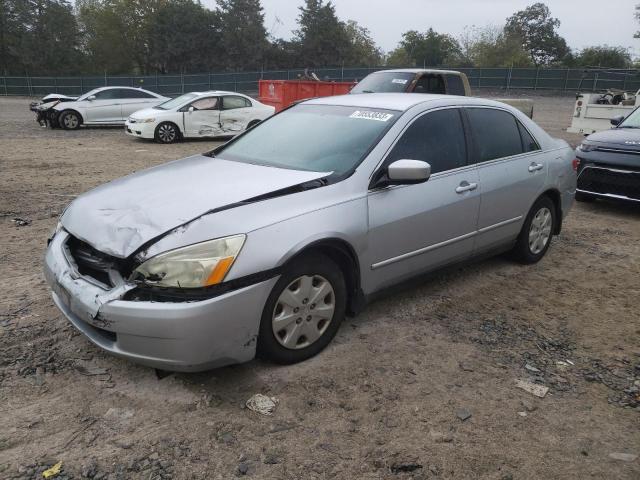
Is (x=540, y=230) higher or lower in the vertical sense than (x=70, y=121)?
lower

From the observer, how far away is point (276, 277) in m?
2.97

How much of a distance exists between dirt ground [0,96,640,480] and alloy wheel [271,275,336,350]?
20 cm

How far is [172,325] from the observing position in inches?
107

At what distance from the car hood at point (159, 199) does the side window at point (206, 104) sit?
35.8 ft

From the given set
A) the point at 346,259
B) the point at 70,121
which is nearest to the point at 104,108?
the point at 70,121

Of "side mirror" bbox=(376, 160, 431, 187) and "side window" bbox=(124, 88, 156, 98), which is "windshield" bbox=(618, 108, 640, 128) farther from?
"side window" bbox=(124, 88, 156, 98)

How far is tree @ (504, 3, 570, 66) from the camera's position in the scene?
81375 mm

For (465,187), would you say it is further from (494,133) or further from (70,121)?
(70,121)

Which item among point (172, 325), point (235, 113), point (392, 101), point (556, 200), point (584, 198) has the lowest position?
point (584, 198)

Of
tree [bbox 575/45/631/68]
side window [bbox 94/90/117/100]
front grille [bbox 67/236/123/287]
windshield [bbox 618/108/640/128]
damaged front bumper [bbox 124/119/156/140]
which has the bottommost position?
front grille [bbox 67/236/123/287]

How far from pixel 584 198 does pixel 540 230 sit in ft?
10.8

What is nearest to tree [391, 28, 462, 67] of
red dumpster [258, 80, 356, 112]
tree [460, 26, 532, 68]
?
tree [460, 26, 532, 68]

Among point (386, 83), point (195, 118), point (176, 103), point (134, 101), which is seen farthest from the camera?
point (134, 101)

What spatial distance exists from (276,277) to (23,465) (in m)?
1.48
